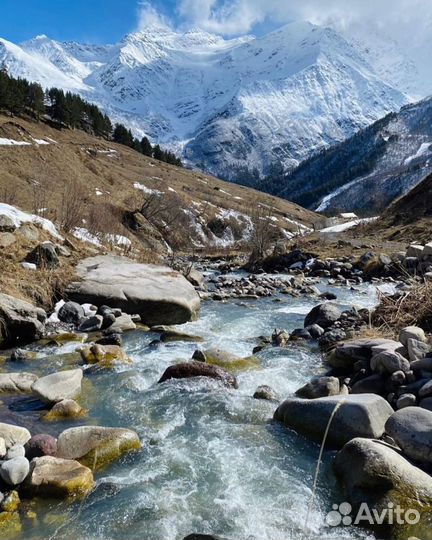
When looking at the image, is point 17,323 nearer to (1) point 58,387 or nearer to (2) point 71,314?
(2) point 71,314

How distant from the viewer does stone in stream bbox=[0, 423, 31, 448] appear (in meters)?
6.66

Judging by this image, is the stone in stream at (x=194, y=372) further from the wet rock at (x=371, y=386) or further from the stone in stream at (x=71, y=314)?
the stone in stream at (x=71, y=314)

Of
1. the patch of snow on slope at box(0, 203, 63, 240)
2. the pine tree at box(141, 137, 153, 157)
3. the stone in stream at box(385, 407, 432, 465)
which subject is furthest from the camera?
the pine tree at box(141, 137, 153, 157)

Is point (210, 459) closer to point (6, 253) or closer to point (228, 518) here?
point (228, 518)

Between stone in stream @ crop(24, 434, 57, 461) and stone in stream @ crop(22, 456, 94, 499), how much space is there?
1.02ft

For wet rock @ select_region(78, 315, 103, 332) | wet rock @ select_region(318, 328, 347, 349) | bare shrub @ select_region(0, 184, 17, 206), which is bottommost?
wet rock @ select_region(78, 315, 103, 332)

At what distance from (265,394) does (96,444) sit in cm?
337

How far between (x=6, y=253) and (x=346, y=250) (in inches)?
1029

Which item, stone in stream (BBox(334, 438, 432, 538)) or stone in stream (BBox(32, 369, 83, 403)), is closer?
stone in stream (BBox(334, 438, 432, 538))

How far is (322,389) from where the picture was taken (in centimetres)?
854

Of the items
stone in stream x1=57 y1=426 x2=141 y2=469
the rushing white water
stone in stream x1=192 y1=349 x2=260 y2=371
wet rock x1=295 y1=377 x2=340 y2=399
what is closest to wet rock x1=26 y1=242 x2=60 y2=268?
the rushing white water

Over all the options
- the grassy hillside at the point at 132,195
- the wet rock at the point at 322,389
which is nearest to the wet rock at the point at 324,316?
the wet rock at the point at 322,389

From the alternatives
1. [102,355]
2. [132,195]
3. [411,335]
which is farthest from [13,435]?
[132,195]

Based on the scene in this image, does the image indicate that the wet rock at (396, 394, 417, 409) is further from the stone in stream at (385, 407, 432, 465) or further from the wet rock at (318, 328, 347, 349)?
the wet rock at (318, 328, 347, 349)
